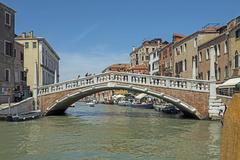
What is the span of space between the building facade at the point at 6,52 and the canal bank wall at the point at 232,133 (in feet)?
68.6

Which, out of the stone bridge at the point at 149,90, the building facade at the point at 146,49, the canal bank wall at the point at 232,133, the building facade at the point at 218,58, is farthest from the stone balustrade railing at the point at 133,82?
the building facade at the point at 146,49

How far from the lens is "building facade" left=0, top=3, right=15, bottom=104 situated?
70.5 ft

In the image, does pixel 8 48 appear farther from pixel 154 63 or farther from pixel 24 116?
pixel 154 63

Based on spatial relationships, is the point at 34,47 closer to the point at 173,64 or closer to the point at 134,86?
the point at 173,64

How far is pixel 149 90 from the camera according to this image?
64.9 ft

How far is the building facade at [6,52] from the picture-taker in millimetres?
21484

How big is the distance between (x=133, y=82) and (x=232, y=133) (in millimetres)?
18860

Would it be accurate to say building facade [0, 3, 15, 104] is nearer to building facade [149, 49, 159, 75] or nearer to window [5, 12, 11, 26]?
window [5, 12, 11, 26]

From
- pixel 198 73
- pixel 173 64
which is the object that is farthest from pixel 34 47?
pixel 198 73

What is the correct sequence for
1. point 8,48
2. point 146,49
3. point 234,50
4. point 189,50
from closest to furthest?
1. point 234,50
2. point 8,48
3. point 189,50
4. point 146,49

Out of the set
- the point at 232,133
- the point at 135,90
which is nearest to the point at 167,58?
the point at 135,90

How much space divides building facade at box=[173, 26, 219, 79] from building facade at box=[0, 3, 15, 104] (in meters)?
11.2

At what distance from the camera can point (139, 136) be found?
12.7 m

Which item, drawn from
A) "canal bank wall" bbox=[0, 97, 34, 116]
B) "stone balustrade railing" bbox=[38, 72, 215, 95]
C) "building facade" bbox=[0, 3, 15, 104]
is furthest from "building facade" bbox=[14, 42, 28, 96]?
"stone balustrade railing" bbox=[38, 72, 215, 95]
